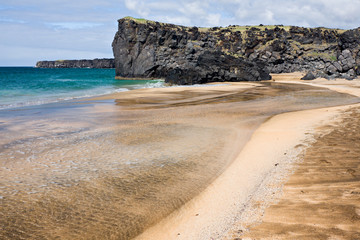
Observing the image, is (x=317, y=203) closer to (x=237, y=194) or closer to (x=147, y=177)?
(x=237, y=194)

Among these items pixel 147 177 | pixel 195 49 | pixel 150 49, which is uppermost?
pixel 195 49

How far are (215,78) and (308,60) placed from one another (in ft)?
127

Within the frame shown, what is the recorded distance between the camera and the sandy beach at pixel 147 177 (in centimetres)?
387

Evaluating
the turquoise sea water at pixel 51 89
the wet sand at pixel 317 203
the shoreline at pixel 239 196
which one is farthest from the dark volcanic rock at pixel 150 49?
the wet sand at pixel 317 203

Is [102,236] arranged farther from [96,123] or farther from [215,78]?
[215,78]

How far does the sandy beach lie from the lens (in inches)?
152

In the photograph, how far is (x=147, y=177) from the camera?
5.60 m

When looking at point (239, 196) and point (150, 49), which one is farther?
point (150, 49)

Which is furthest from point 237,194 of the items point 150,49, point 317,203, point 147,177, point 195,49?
point 150,49

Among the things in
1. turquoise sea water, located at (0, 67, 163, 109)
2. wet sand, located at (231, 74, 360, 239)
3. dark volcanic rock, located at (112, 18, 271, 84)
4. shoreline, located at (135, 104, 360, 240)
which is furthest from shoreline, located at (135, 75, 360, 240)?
dark volcanic rock, located at (112, 18, 271, 84)

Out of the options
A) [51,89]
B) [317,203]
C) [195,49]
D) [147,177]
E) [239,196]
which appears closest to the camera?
[317,203]

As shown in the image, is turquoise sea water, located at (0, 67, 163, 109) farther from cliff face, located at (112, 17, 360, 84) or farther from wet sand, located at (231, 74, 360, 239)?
wet sand, located at (231, 74, 360, 239)

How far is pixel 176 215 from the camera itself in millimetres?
4195

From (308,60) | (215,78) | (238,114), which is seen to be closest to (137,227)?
(238,114)
